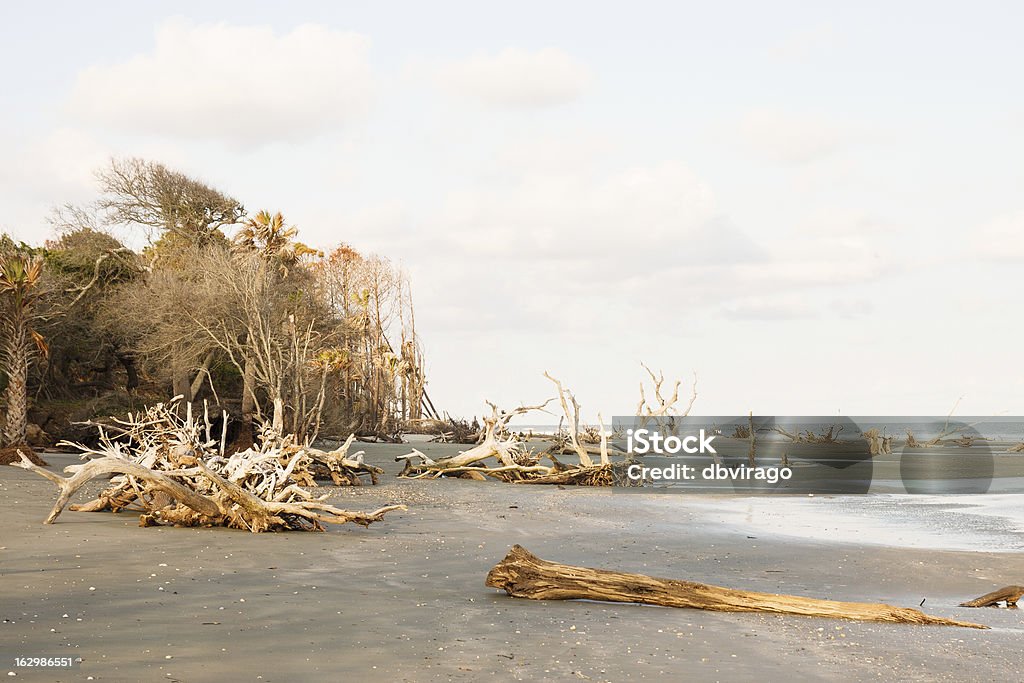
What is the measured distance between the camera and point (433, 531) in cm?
1334

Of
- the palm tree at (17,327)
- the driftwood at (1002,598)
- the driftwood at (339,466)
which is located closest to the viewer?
the driftwood at (1002,598)

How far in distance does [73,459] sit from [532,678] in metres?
20.1

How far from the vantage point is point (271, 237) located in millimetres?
35500

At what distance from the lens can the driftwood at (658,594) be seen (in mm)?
8203

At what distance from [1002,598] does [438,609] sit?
5.10 meters

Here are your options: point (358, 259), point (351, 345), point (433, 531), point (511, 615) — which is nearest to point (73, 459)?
point (433, 531)

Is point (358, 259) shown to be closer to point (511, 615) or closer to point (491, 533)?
point (491, 533)

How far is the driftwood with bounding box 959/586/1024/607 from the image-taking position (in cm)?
923

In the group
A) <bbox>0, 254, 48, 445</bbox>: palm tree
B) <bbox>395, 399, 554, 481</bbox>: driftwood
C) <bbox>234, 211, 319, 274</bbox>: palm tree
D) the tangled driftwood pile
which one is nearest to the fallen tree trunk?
the tangled driftwood pile

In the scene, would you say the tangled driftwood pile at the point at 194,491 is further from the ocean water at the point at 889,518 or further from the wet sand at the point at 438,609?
the ocean water at the point at 889,518

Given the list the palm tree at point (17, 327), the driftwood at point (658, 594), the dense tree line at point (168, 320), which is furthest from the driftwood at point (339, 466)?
the driftwood at point (658, 594)

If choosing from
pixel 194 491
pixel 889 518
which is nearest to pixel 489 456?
pixel 889 518

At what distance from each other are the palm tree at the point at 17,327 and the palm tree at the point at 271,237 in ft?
34.9

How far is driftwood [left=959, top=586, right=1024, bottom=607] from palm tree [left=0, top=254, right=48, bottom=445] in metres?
21.5
